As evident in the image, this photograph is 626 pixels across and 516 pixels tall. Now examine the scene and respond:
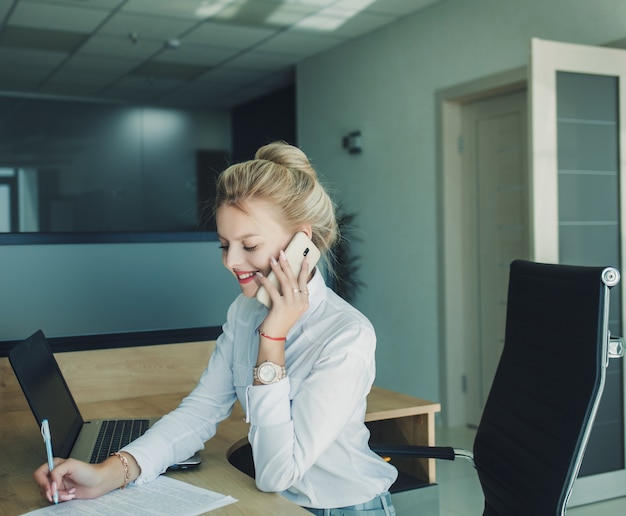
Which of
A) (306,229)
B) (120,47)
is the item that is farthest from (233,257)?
(120,47)

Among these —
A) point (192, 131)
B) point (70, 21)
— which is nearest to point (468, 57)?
point (70, 21)

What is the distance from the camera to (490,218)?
4711mm

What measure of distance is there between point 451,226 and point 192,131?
4.35 metres

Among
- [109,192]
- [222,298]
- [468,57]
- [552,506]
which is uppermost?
[468,57]

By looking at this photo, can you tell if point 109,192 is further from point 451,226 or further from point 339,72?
point 451,226

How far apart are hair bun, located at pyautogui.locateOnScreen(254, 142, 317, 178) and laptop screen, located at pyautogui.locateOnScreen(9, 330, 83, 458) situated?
648 mm

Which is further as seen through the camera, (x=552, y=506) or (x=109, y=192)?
(x=109, y=192)

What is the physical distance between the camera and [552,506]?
1.50 m

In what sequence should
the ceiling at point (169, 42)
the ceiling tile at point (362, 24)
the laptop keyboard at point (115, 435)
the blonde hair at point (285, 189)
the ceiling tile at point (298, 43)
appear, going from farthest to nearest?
the ceiling tile at point (298, 43) < the ceiling tile at point (362, 24) < the ceiling at point (169, 42) < the laptop keyboard at point (115, 435) < the blonde hair at point (285, 189)

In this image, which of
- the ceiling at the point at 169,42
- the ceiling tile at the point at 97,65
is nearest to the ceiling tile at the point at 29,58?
the ceiling at the point at 169,42

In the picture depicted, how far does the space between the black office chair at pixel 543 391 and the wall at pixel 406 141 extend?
8.90 feet

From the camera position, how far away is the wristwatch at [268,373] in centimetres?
142

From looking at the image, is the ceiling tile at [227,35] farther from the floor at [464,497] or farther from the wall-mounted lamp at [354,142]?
the floor at [464,497]

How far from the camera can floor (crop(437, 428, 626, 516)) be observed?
3.36 m
